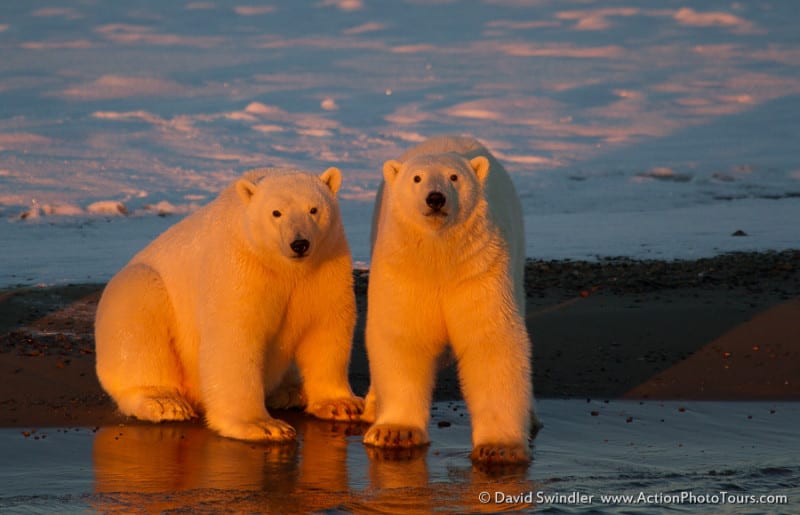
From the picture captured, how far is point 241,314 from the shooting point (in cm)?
730

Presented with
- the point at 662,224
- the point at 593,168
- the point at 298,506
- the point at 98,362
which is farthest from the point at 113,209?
the point at 298,506

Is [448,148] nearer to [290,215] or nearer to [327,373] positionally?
[290,215]

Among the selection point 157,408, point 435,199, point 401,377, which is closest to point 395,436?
point 401,377

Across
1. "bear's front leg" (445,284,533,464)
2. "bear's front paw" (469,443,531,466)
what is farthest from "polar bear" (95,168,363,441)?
"bear's front paw" (469,443,531,466)

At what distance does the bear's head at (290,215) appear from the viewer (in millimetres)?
7113

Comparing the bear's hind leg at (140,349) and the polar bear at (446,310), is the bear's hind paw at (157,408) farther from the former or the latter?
the polar bear at (446,310)

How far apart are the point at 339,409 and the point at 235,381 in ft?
2.39

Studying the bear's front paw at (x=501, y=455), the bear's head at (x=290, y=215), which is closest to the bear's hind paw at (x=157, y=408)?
the bear's head at (x=290, y=215)

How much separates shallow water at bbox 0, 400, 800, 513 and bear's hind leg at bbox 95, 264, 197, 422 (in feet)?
0.97

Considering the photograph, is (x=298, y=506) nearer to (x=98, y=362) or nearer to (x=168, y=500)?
(x=168, y=500)

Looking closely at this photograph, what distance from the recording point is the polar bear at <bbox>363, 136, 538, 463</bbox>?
6.64 metres

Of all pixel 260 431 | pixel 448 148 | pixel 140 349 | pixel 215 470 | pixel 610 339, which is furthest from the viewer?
pixel 610 339

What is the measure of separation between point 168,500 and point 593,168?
743 inches

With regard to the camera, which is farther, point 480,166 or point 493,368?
point 480,166
